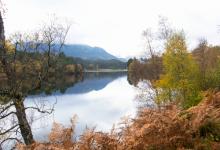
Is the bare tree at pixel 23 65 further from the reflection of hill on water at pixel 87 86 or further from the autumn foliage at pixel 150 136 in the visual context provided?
the reflection of hill on water at pixel 87 86

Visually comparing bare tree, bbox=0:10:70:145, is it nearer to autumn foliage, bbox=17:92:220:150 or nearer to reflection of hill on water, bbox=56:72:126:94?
autumn foliage, bbox=17:92:220:150

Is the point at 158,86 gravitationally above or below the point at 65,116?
above

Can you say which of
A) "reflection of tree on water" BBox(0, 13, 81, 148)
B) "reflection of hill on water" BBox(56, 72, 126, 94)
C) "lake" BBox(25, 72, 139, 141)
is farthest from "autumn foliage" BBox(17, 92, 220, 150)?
"reflection of hill on water" BBox(56, 72, 126, 94)

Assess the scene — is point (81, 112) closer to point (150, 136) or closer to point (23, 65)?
point (23, 65)

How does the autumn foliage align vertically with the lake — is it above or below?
above

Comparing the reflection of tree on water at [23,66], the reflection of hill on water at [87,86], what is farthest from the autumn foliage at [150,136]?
the reflection of hill on water at [87,86]

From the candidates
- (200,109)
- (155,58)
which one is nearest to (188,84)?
(155,58)

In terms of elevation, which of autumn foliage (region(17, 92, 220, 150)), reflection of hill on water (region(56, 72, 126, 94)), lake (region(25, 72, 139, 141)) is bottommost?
reflection of hill on water (region(56, 72, 126, 94))

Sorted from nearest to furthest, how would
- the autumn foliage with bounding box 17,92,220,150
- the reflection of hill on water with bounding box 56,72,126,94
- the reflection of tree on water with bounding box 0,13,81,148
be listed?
the autumn foliage with bounding box 17,92,220,150
the reflection of tree on water with bounding box 0,13,81,148
the reflection of hill on water with bounding box 56,72,126,94

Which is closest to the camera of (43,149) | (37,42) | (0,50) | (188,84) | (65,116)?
(43,149)

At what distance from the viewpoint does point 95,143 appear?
13.7 feet

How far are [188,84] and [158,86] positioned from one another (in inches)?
131

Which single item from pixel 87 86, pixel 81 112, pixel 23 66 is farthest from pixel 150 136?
pixel 87 86

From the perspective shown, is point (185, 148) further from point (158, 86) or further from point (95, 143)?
point (158, 86)
